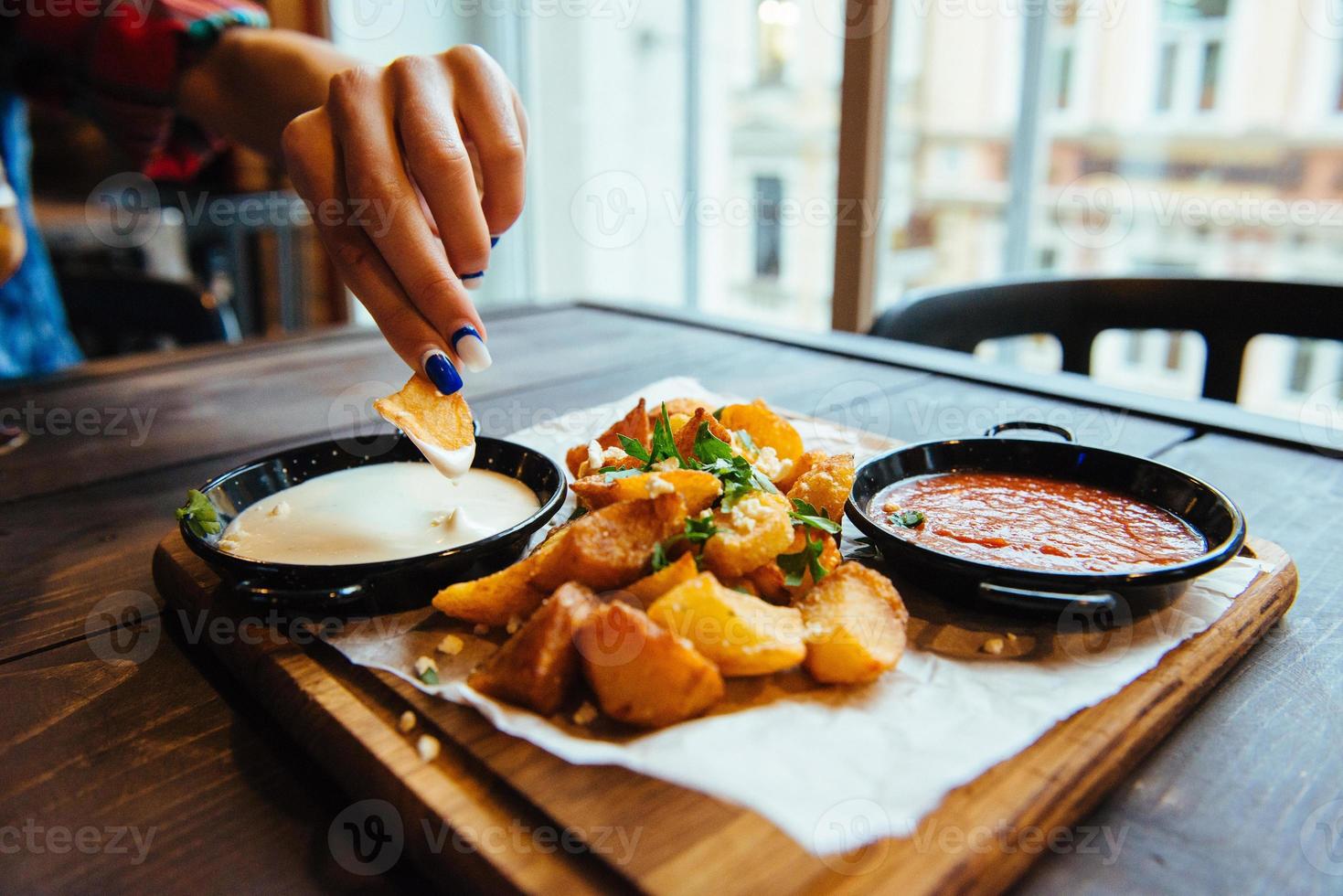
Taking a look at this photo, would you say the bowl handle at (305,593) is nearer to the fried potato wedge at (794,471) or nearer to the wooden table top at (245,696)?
the wooden table top at (245,696)

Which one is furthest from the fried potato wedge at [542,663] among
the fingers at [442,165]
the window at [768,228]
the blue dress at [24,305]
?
the window at [768,228]

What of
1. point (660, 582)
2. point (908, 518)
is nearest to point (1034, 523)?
point (908, 518)

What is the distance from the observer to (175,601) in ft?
3.64

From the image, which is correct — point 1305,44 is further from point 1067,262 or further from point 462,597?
point 462,597

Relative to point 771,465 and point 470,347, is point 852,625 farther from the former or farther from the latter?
point 470,347

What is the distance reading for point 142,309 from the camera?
3.23 m

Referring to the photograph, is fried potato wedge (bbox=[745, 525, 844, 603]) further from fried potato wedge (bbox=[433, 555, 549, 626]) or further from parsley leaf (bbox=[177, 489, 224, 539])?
parsley leaf (bbox=[177, 489, 224, 539])

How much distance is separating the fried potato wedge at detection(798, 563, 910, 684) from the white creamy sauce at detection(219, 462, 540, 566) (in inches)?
14.8

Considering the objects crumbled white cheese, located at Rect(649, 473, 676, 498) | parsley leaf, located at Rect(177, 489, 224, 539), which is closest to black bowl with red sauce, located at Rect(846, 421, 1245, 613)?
crumbled white cheese, located at Rect(649, 473, 676, 498)

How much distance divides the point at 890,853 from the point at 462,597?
46cm

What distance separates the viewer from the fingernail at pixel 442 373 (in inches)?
45.6

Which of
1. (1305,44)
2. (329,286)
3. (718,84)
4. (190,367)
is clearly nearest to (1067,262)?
(1305,44)

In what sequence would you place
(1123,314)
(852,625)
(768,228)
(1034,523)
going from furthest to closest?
1. (768,228)
2. (1123,314)
3. (1034,523)
4. (852,625)

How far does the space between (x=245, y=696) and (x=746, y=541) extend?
536 mm
